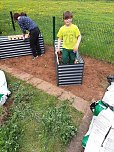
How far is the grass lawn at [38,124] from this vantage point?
4406 mm

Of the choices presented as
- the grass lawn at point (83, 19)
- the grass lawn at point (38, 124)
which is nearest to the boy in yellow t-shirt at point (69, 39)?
the grass lawn at point (38, 124)

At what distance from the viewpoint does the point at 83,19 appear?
1006 centimetres

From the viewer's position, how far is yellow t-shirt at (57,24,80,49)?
540 cm

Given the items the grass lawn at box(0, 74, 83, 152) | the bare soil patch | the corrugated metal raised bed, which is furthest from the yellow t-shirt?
the corrugated metal raised bed

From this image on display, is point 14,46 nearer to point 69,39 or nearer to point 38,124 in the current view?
point 69,39

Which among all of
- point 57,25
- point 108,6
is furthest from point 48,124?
point 108,6

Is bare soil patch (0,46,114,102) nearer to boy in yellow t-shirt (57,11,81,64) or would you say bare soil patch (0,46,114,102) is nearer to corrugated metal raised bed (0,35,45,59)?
corrugated metal raised bed (0,35,45,59)

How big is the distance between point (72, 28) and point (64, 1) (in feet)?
30.6

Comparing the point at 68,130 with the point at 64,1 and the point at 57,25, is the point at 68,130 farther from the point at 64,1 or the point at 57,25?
the point at 64,1

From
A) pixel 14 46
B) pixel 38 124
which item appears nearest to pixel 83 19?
pixel 14 46

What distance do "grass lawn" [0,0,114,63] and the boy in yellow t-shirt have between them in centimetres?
142

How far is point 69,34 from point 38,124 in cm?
181

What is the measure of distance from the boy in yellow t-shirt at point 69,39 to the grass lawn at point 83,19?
1.42 m

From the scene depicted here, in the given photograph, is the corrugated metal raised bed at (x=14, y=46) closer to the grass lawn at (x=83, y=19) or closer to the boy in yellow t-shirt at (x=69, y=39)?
the grass lawn at (x=83, y=19)
